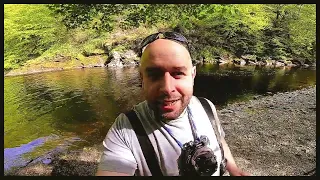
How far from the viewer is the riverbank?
13.2 ft

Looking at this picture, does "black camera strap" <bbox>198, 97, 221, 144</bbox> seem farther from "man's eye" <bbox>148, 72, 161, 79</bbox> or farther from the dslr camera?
"man's eye" <bbox>148, 72, 161, 79</bbox>

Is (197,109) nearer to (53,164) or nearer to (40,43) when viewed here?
(53,164)

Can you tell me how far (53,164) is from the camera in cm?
433

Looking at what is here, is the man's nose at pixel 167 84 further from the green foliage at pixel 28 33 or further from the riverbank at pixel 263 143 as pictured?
the green foliage at pixel 28 33

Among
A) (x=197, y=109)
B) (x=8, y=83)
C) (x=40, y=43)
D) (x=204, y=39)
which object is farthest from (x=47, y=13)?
(x=197, y=109)

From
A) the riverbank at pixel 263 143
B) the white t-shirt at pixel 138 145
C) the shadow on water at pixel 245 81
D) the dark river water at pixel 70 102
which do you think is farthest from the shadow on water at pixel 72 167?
the white t-shirt at pixel 138 145

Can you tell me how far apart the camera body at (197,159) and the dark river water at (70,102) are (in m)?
3.81

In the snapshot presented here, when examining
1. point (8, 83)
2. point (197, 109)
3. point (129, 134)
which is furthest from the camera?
point (8, 83)

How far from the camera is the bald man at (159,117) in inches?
32.0

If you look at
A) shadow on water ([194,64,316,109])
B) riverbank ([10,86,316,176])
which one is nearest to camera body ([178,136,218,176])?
riverbank ([10,86,316,176])

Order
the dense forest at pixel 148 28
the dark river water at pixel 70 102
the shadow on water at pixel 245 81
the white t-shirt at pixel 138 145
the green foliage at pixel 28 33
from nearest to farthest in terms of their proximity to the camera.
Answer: the white t-shirt at pixel 138 145 → the green foliage at pixel 28 33 → the dense forest at pixel 148 28 → the dark river water at pixel 70 102 → the shadow on water at pixel 245 81

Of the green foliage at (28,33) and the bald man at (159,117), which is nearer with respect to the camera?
the bald man at (159,117)

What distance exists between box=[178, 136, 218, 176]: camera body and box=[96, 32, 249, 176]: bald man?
0.06 ft

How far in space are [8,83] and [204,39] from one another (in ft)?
13.1
